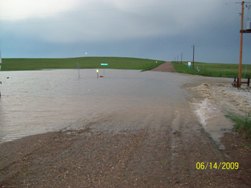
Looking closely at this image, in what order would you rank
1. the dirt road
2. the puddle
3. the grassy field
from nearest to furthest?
the dirt road < the puddle < the grassy field

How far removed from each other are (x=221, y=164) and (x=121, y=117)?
18.1ft

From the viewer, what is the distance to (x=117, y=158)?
553 cm

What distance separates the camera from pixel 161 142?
22.0 ft

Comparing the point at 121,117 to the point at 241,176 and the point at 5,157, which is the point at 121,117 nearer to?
the point at 5,157

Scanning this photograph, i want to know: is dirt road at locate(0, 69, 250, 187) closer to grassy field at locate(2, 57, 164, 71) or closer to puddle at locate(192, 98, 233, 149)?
puddle at locate(192, 98, 233, 149)

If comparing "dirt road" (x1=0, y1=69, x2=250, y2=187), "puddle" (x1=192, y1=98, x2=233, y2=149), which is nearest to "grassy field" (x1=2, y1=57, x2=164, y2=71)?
"puddle" (x1=192, y1=98, x2=233, y2=149)

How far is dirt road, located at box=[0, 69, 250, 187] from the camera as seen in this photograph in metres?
4.52

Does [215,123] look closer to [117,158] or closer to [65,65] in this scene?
[117,158]

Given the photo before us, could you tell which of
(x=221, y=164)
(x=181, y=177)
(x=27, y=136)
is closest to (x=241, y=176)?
(x=221, y=164)

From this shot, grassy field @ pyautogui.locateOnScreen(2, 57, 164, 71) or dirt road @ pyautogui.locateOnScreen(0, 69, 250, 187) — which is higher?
grassy field @ pyautogui.locateOnScreen(2, 57, 164, 71)

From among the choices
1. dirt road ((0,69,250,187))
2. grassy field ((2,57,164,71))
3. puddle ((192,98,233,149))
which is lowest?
puddle ((192,98,233,149))

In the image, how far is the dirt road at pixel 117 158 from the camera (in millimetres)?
4516

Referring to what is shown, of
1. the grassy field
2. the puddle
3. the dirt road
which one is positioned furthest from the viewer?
the grassy field

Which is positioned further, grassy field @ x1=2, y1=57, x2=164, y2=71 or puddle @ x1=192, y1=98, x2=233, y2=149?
grassy field @ x1=2, y1=57, x2=164, y2=71
